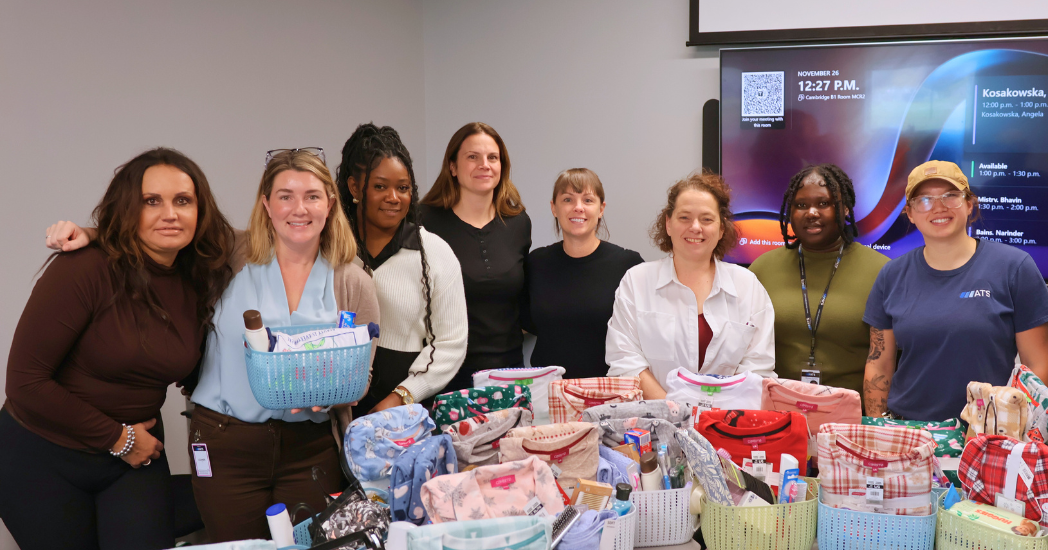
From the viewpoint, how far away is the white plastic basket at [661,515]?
79.0 inches

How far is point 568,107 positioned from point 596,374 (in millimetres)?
2302

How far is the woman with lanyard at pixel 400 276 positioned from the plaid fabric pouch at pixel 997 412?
1736mm

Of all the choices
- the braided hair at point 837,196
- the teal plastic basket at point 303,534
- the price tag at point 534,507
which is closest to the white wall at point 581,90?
the braided hair at point 837,196

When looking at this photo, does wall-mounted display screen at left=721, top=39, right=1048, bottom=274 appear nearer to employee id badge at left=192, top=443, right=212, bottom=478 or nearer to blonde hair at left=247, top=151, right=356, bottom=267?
blonde hair at left=247, top=151, right=356, bottom=267

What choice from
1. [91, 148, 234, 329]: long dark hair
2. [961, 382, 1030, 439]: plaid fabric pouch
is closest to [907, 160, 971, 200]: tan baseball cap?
[961, 382, 1030, 439]: plaid fabric pouch

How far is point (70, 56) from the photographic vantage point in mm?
2922

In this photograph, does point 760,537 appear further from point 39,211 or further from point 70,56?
point 70,56

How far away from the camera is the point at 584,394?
251 cm

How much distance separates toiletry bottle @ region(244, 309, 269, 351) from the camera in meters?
2.01

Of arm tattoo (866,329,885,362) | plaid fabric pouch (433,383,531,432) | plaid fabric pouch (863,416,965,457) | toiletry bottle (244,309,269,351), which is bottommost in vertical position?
plaid fabric pouch (863,416,965,457)

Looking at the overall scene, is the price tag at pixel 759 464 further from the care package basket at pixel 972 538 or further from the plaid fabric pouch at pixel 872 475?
the care package basket at pixel 972 538

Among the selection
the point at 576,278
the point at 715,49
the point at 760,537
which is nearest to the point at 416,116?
the point at 715,49

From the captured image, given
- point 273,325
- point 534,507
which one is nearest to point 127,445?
point 273,325

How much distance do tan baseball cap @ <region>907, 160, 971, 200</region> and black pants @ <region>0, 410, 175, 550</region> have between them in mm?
2882
